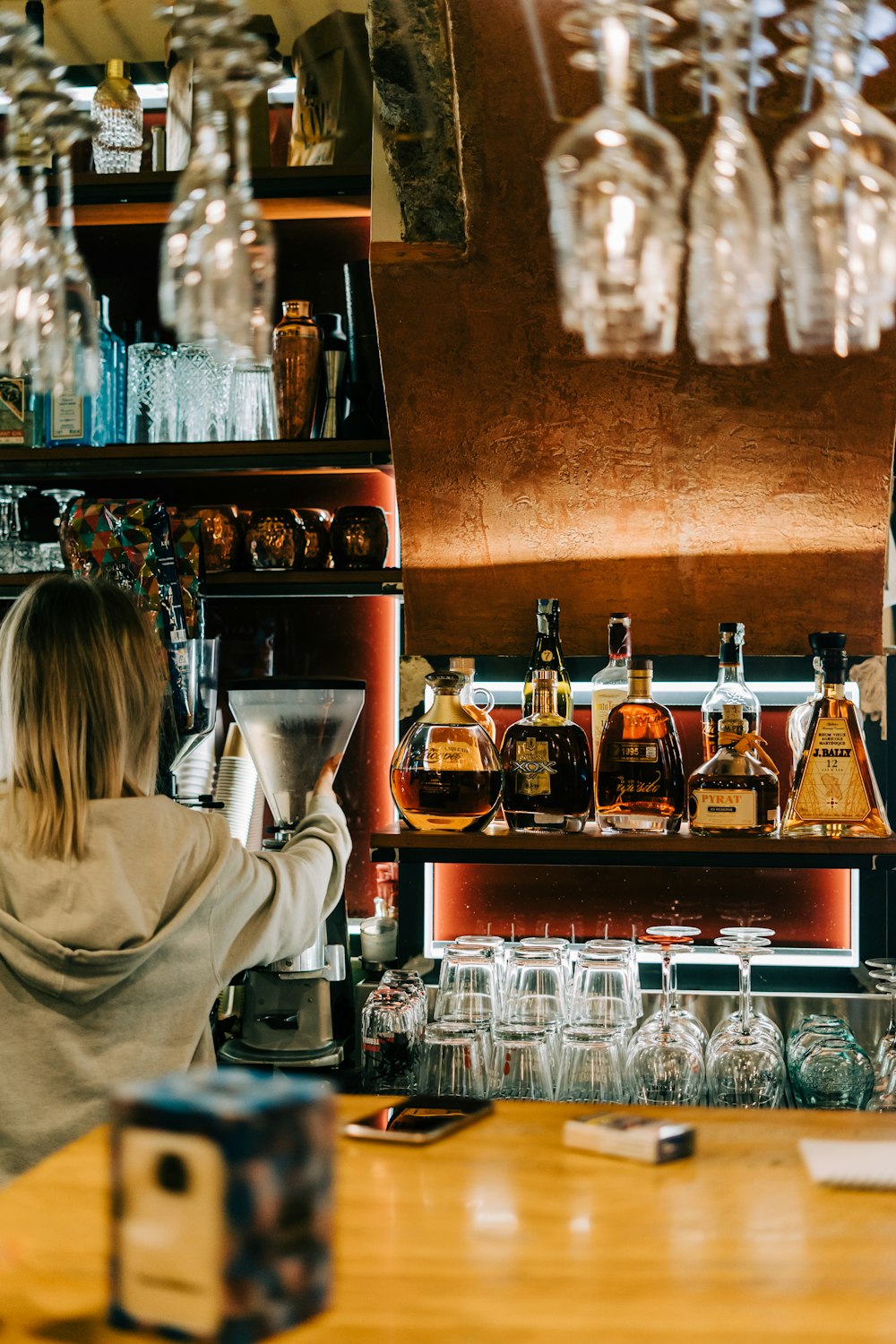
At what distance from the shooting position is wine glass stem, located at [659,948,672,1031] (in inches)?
78.5

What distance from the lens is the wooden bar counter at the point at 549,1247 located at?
107cm

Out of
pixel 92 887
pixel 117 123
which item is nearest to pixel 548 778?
pixel 92 887

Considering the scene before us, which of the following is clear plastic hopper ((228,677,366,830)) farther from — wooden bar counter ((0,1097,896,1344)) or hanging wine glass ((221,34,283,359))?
hanging wine glass ((221,34,283,359))

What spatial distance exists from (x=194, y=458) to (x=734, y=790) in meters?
1.24

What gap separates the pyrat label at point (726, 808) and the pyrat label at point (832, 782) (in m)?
0.10

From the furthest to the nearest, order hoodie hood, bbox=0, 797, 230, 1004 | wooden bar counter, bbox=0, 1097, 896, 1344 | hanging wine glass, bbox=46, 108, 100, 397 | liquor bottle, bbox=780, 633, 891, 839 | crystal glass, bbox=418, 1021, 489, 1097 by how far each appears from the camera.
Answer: liquor bottle, bbox=780, 633, 891, 839, crystal glass, bbox=418, 1021, 489, 1097, hoodie hood, bbox=0, 797, 230, 1004, hanging wine glass, bbox=46, 108, 100, 397, wooden bar counter, bbox=0, 1097, 896, 1344

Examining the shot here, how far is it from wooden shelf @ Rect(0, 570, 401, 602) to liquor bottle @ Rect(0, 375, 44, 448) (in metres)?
0.30

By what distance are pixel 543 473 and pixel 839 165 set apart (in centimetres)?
127

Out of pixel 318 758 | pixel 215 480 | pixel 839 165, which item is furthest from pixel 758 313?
pixel 215 480

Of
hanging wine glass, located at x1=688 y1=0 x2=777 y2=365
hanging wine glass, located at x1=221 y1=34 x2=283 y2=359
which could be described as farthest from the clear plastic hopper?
hanging wine glass, located at x1=688 y1=0 x2=777 y2=365

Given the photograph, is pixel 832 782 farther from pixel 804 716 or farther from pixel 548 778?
pixel 548 778

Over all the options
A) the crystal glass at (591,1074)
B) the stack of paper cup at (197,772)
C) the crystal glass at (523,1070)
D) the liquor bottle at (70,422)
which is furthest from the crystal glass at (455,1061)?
the liquor bottle at (70,422)

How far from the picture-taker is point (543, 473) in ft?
8.04

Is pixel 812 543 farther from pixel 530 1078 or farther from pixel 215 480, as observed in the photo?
pixel 215 480
